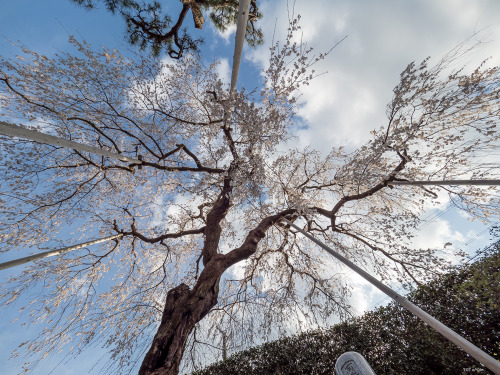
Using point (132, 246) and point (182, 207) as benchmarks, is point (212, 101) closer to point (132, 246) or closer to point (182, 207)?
point (182, 207)

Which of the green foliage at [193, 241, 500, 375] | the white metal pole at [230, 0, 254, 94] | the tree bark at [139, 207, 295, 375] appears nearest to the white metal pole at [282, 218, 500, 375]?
the tree bark at [139, 207, 295, 375]

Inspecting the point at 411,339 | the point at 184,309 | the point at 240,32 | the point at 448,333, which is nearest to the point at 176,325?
the point at 184,309

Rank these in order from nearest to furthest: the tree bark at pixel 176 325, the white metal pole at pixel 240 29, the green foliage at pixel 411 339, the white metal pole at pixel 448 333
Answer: the white metal pole at pixel 448 333 → the white metal pole at pixel 240 29 → the tree bark at pixel 176 325 → the green foliage at pixel 411 339

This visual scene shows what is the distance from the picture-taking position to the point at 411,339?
4875 millimetres

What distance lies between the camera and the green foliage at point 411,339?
4160 mm

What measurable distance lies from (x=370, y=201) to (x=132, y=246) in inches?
330

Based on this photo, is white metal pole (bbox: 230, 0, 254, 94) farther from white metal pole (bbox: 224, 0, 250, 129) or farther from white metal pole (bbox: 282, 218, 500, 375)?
white metal pole (bbox: 282, 218, 500, 375)

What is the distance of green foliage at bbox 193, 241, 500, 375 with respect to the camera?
4160 mm

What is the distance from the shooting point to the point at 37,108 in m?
4.91

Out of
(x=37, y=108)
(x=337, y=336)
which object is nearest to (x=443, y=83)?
(x=337, y=336)

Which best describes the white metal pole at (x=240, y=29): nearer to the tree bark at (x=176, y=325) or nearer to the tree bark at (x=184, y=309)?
the tree bark at (x=184, y=309)

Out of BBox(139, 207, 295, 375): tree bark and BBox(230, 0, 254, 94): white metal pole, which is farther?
BBox(139, 207, 295, 375): tree bark

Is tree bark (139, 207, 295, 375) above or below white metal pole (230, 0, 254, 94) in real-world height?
below

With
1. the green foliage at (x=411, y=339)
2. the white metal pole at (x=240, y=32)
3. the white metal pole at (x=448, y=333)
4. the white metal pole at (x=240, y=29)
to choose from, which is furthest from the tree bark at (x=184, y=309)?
the white metal pole at (x=240, y=29)
